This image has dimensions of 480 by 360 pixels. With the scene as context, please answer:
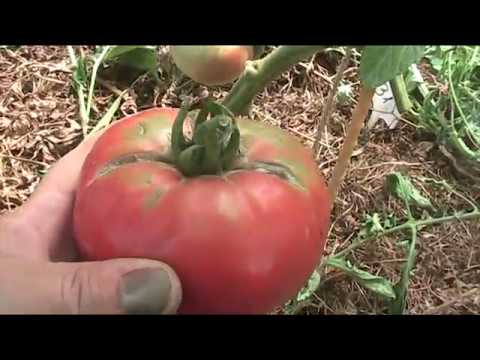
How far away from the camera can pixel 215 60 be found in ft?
2.76

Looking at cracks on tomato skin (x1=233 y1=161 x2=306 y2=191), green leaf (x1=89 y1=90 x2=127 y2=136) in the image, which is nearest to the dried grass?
green leaf (x1=89 y1=90 x2=127 y2=136)

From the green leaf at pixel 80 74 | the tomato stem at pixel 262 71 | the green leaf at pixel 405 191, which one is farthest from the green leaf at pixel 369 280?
the green leaf at pixel 80 74

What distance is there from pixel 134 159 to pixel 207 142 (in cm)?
8

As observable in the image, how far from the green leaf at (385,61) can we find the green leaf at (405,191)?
0.54 metres

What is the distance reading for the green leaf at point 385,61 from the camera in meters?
0.55

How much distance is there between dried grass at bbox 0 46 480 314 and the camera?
111cm

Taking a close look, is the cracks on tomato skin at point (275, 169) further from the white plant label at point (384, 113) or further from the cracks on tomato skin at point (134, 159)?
the white plant label at point (384, 113)

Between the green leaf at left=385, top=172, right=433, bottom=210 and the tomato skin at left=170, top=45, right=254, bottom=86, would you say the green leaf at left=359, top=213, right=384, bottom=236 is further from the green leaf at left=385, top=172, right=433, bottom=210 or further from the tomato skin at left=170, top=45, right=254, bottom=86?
the tomato skin at left=170, top=45, right=254, bottom=86

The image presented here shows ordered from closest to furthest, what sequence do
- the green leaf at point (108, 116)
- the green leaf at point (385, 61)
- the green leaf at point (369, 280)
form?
the green leaf at point (385, 61) < the green leaf at point (369, 280) < the green leaf at point (108, 116)

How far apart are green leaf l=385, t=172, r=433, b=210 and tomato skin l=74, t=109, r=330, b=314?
20.0 inches

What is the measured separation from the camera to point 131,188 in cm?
60

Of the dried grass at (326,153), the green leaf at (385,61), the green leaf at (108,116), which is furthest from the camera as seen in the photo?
the green leaf at (108,116)

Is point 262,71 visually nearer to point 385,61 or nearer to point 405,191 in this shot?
point 385,61
